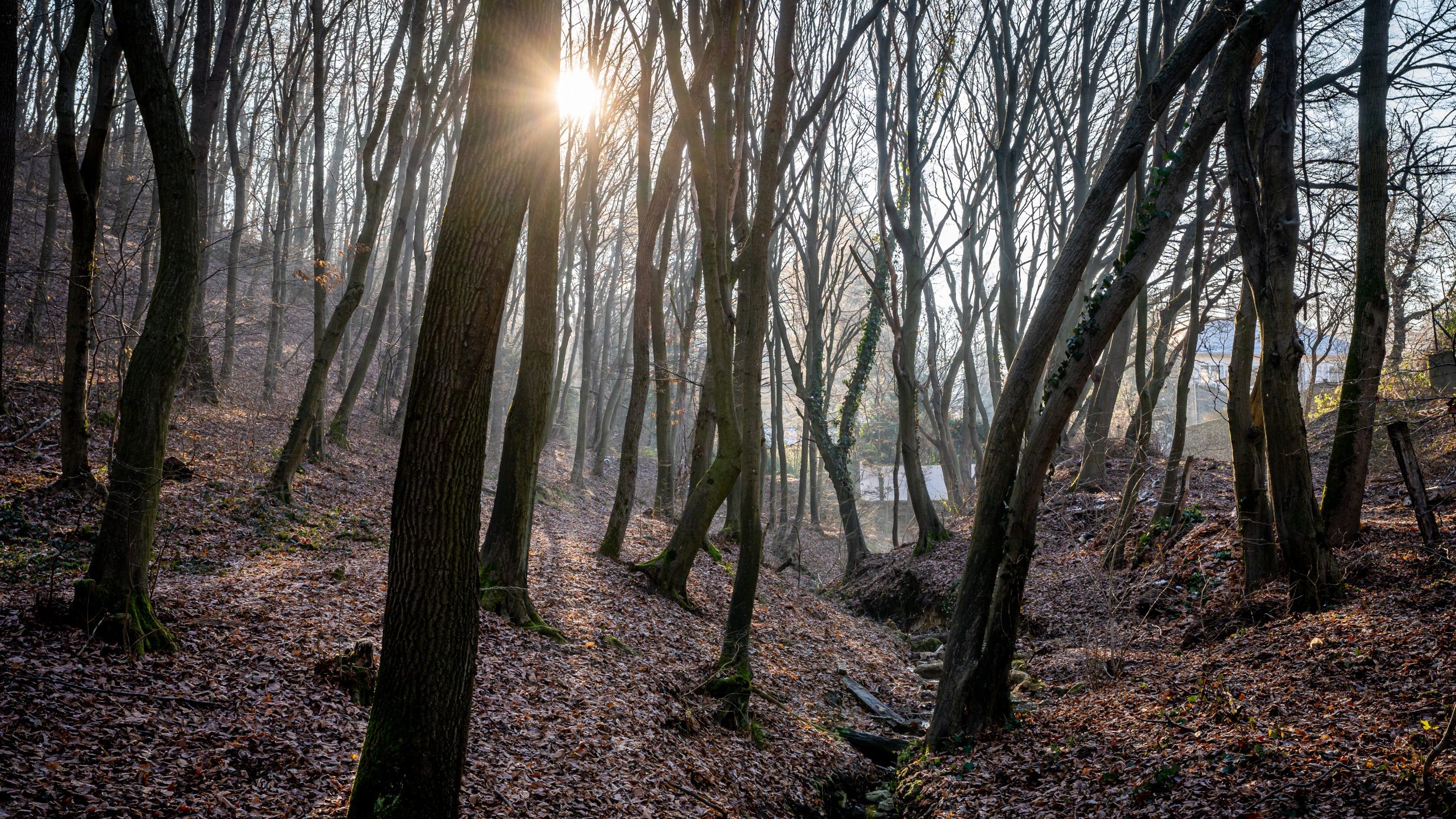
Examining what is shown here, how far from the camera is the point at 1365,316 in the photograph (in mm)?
7672

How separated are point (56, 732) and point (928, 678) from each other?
9.24m

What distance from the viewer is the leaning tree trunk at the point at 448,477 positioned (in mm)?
3385

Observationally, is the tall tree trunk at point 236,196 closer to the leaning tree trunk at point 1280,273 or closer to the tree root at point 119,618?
the tree root at point 119,618

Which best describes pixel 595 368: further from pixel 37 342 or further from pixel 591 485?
pixel 37 342

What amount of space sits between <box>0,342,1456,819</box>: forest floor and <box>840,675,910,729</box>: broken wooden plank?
0.16 meters

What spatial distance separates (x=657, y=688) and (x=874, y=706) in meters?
3.17

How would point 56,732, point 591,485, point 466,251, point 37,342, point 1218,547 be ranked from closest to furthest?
1. point 466,251
2. point 56,732
3. point 1218,547
4. point 37,342
5. point 591,485

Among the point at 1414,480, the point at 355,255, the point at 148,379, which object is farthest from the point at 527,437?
the point at 1414,480

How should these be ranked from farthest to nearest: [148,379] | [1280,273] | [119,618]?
[1280,273], [148,379], [119,618]

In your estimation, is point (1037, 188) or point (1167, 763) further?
point (1037, 188)

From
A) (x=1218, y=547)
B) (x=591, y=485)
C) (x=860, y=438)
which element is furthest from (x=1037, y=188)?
(x=860, y=438)

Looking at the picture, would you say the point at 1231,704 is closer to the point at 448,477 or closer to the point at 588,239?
the point at 448,477

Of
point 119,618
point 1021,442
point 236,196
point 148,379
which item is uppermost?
point 236,196

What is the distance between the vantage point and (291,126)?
1581 cm
